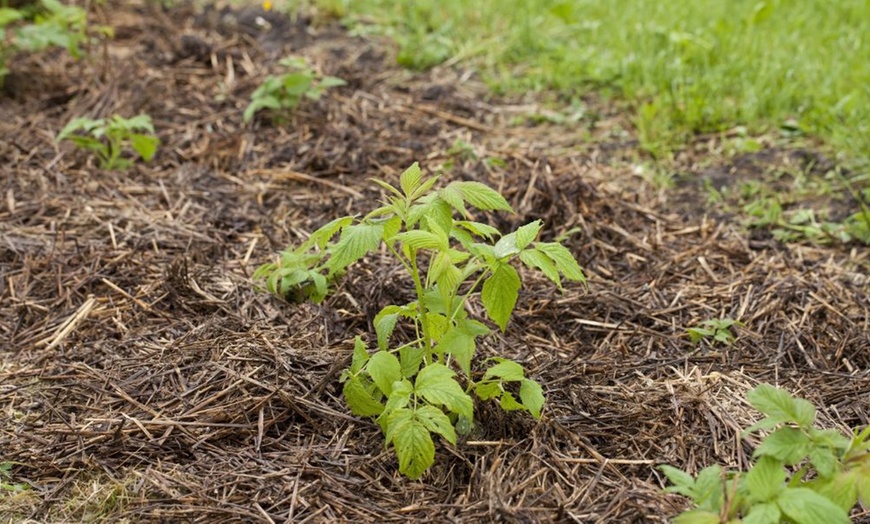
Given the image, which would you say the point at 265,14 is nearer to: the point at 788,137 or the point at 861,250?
the point at 788,137

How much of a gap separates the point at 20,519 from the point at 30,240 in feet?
4.97

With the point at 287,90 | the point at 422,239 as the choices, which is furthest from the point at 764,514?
the point at 287,90

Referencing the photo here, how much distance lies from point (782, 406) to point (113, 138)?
3198 mm

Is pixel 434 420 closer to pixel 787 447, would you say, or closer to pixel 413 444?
pixel 413 444

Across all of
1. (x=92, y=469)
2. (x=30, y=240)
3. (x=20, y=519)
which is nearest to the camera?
(x=20, y=519)

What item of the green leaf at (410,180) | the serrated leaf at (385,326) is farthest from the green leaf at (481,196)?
the serrated leaf at (385,326)

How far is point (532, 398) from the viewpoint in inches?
87.7

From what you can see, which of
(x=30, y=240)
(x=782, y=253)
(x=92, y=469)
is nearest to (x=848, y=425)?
(x=782, y=253)

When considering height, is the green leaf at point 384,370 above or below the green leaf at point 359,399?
above

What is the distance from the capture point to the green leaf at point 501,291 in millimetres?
2090

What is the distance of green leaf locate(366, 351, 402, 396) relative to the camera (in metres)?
2.20

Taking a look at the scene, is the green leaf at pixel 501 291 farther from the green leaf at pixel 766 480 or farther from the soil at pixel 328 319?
the green leaf at pixel 766 480

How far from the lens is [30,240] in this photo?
3.33m

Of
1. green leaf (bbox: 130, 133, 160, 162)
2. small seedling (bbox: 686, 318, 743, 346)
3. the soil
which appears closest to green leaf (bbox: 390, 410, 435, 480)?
the soil
